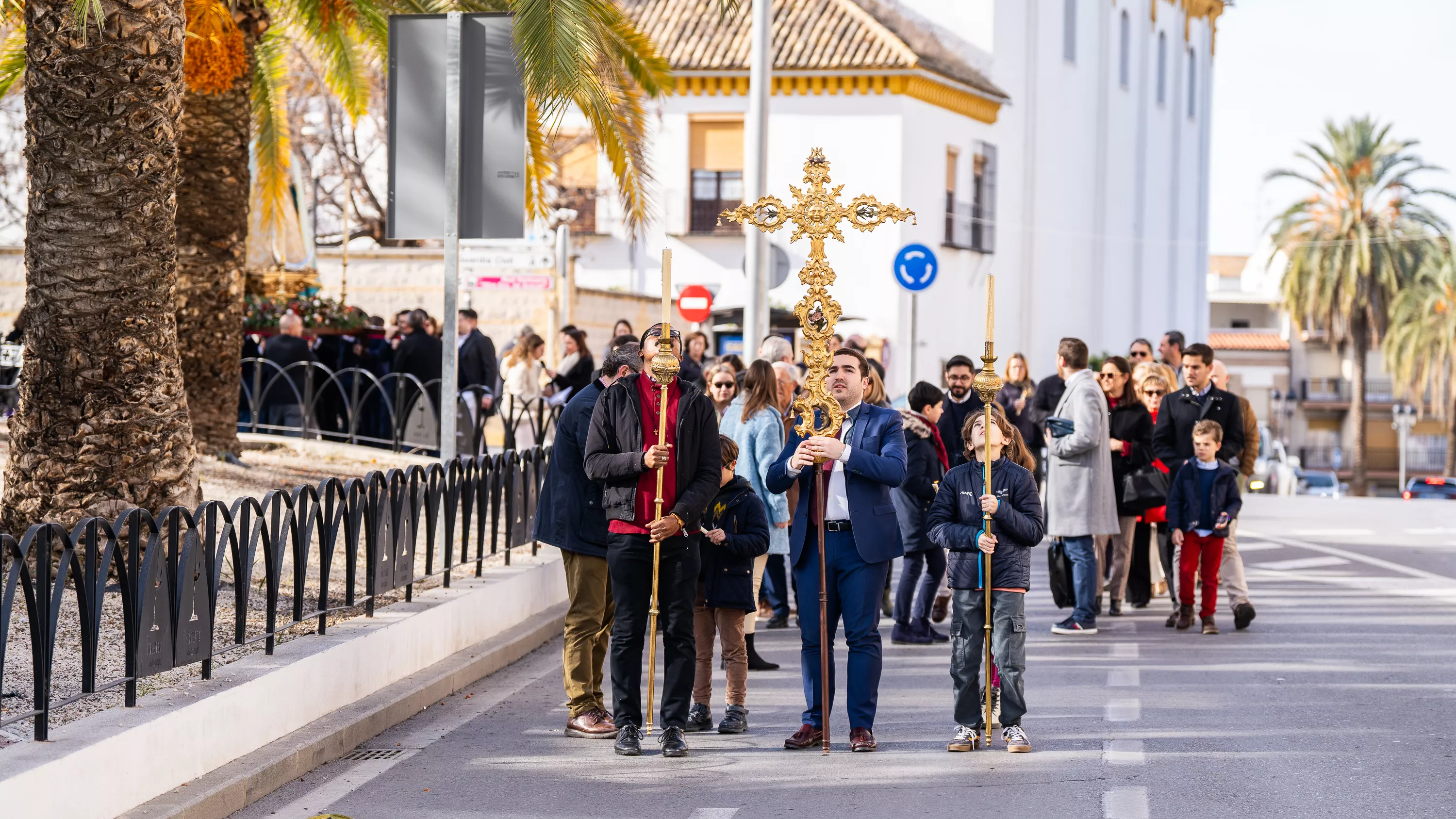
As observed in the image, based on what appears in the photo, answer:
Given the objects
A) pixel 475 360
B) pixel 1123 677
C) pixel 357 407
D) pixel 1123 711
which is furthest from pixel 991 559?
pixel 475 360

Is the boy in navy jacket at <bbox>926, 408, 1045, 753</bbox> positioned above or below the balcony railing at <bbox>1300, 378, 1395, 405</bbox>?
below

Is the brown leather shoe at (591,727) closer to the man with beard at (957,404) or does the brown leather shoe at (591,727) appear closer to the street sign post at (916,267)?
the man with beard at (957,404)

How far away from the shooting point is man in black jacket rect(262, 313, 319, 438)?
1780cm

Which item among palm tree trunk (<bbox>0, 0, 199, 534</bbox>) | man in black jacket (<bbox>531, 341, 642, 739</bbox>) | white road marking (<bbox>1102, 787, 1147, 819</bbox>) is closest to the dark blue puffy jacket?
white road marking (<bbox>1102, 787, 1147, 819</bbox>)

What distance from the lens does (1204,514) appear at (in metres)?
12.1

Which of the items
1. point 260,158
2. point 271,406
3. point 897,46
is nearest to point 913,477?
point 271,406

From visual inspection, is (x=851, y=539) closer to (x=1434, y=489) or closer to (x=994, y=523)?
(x=994, y=523)

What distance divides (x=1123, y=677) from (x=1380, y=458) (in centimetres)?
7004

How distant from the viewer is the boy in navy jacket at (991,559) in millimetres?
8141

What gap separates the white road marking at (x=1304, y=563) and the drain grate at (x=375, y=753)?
1092 cm

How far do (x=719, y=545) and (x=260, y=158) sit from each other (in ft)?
38.4

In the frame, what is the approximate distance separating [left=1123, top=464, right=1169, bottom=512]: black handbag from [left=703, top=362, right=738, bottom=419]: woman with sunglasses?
3.14 m

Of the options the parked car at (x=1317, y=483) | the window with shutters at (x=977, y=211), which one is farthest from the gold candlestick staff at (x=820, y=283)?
the parked car at (x=1317, y=483)

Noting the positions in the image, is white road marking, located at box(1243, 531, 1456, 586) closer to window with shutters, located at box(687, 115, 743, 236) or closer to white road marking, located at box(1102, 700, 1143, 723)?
white road marking, located at box(1102, 700, 1143, 723)
